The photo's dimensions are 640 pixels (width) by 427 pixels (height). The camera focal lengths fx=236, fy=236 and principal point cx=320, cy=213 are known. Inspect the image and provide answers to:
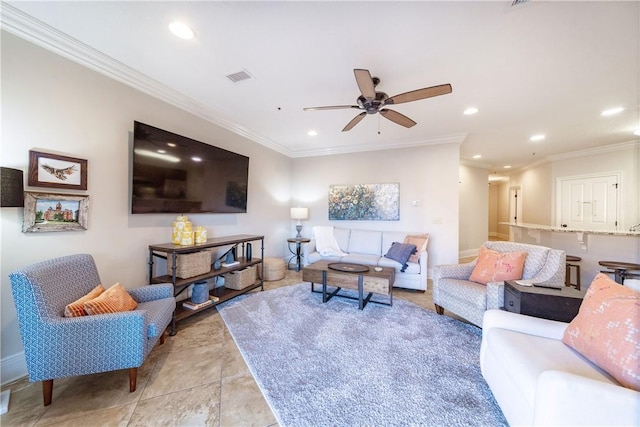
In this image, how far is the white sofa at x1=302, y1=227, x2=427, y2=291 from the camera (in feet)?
12.1

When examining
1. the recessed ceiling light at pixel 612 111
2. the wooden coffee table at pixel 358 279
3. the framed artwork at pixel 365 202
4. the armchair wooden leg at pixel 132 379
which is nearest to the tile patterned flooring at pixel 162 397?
the armchair wooden leg at pixel 132 379

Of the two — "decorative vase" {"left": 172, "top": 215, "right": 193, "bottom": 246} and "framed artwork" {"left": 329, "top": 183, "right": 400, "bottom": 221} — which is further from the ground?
"framed artwork" {"left": 329, "top": 183, "right": 400, "bottom": 221}

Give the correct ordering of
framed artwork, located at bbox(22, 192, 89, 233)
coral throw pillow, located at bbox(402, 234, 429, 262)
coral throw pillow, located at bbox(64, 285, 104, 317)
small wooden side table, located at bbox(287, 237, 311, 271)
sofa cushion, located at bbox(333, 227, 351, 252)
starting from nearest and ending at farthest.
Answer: coral throw pillow, located at bbox(64, 285, 104, 317), framed artwork, located at bbox(22, 192, 89, 233), coral throw pillow, located at bbox(402, 234, 429, 262), sofa cushion, located at bbox(333, 227, 351, 252), small wooden side table, located at bbox(287, 237, 311, 271)

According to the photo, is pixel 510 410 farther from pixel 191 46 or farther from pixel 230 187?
pixel 230 187

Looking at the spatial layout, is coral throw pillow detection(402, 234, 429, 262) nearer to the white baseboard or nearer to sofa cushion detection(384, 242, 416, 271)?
sofa cushion detection(384, 242, 416, 271)

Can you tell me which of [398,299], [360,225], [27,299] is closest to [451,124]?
[360,225]

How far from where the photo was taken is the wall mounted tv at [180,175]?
2.44 m

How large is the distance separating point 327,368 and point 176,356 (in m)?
1.31

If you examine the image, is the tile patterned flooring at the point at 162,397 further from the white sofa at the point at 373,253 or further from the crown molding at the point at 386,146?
the crown molding at the point at 386,146

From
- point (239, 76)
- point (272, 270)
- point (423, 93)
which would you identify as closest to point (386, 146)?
point (423, 93)

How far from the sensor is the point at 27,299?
1.40 meters

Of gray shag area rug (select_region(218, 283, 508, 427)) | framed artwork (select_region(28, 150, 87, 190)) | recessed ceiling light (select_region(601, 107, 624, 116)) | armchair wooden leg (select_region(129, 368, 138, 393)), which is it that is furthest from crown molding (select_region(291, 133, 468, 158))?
armchair wooden leg (select_region(129, 368, 138, 393))

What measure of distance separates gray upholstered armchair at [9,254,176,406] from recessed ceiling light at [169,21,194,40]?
1.91 meters

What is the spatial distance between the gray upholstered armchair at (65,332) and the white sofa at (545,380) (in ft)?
7.26
